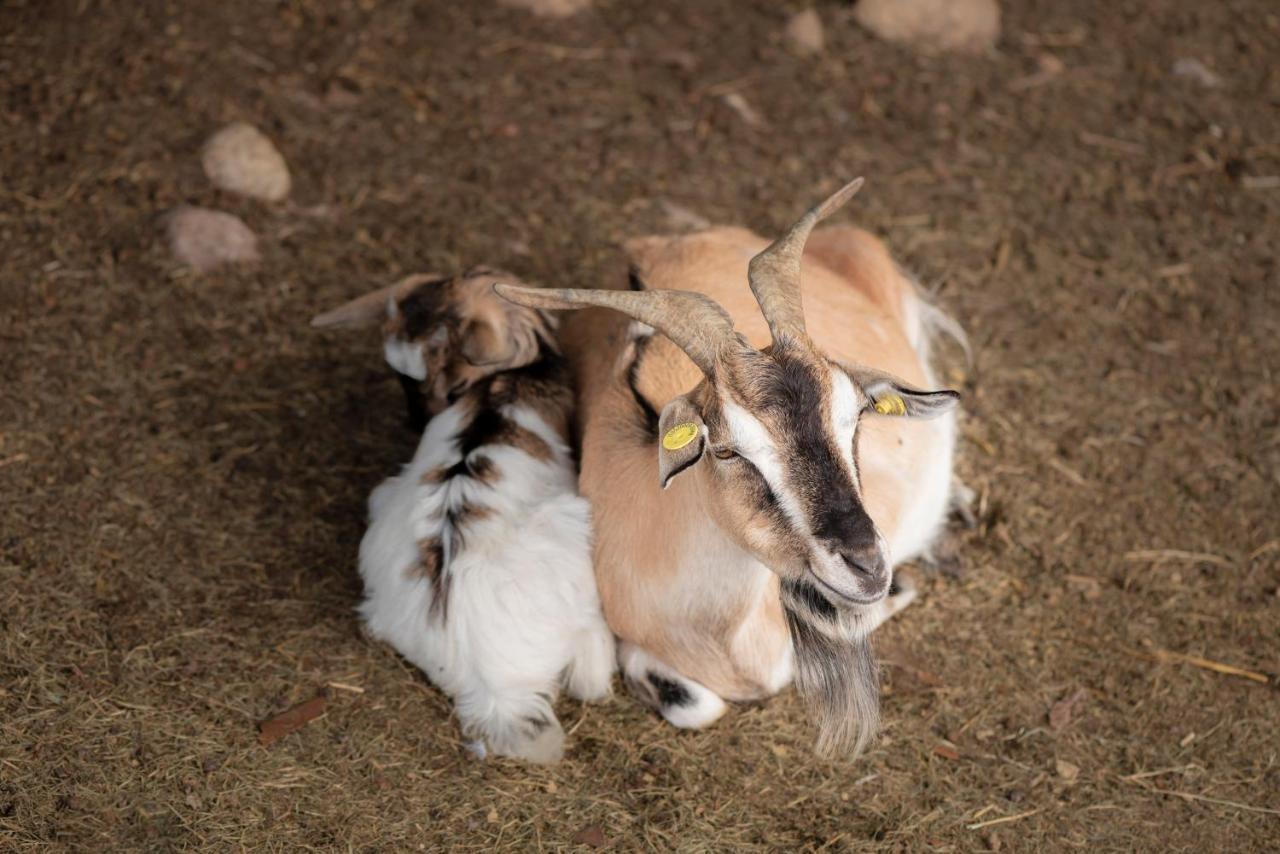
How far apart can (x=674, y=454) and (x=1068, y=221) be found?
3768 millimetres

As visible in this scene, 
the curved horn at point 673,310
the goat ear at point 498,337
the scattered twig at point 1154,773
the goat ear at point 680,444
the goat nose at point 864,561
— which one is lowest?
the scattered twig at point 1154,773

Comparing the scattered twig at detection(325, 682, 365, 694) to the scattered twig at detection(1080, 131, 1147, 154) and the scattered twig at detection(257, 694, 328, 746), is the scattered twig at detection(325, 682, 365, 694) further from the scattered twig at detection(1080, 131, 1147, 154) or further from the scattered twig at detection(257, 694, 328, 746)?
the scattered twig at detection(1080, 131, 1147, 154)

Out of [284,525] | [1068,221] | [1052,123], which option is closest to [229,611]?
[284,525]

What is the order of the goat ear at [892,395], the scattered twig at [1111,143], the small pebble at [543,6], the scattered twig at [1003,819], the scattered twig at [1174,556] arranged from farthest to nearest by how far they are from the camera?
1. the small pebble at [543,6]
2. the scattered twig at [1111,143]
3. the scattered twig at [1174,556]
4. the scattered twig at [1003,819]
5. the goat ear at [892,395]

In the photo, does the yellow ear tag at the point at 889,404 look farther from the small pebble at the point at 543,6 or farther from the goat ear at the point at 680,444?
the small pebble at the point at 543,6

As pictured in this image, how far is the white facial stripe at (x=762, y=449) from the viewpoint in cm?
317

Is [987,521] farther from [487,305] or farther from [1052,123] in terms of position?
[1052,123]

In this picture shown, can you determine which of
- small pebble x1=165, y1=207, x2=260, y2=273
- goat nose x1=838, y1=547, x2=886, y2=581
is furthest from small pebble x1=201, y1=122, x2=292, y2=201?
goat nose x1=838, y1=547, x2=886, y2=581

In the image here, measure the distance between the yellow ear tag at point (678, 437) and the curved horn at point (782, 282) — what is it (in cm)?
36

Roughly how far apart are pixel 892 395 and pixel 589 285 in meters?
2.46

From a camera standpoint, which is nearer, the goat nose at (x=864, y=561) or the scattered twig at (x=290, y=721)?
the goat nose at (x=864, y=561)

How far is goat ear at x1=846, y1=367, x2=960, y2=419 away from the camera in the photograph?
132 inches

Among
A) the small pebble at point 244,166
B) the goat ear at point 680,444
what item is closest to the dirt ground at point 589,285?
→ the small pebble at point 244,166

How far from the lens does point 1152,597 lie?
15.2 ft
